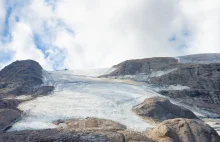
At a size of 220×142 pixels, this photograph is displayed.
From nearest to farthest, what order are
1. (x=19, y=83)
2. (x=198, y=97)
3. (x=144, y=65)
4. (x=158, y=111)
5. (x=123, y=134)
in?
(x=123, y=134) → (x=158, y=111) → (x=19, y=83) → (x=198, y=97) → (x=144, y=65)

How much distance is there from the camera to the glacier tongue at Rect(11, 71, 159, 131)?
27.6 meters

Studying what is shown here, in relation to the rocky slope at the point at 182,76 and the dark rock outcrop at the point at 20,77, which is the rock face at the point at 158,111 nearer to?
the rocky slope at the point at 182,76

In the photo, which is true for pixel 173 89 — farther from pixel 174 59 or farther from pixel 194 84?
pixel 174 59

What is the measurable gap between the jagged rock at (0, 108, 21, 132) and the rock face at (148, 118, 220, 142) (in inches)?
393

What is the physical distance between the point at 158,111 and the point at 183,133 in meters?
11.0

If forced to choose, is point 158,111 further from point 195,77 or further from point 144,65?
point 144,65

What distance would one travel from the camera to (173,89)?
5275 centimetres

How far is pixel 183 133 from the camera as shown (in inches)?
871

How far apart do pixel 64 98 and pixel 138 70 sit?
2833 centimetres

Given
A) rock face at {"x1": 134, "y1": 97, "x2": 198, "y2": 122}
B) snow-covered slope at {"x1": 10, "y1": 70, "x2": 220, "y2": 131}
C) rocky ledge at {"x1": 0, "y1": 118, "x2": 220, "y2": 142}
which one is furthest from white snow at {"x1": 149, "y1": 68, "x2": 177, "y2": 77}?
rocky ledge at {"x1": 0, "y1": 118, "x2": 220, "y2": 142}

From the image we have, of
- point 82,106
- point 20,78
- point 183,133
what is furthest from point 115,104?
point 20,78

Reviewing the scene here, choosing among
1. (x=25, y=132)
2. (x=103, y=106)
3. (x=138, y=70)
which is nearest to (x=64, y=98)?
(x=103, y=106)

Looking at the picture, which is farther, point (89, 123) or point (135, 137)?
point (89, 123)

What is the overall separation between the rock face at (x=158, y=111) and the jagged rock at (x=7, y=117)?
1117 cm
